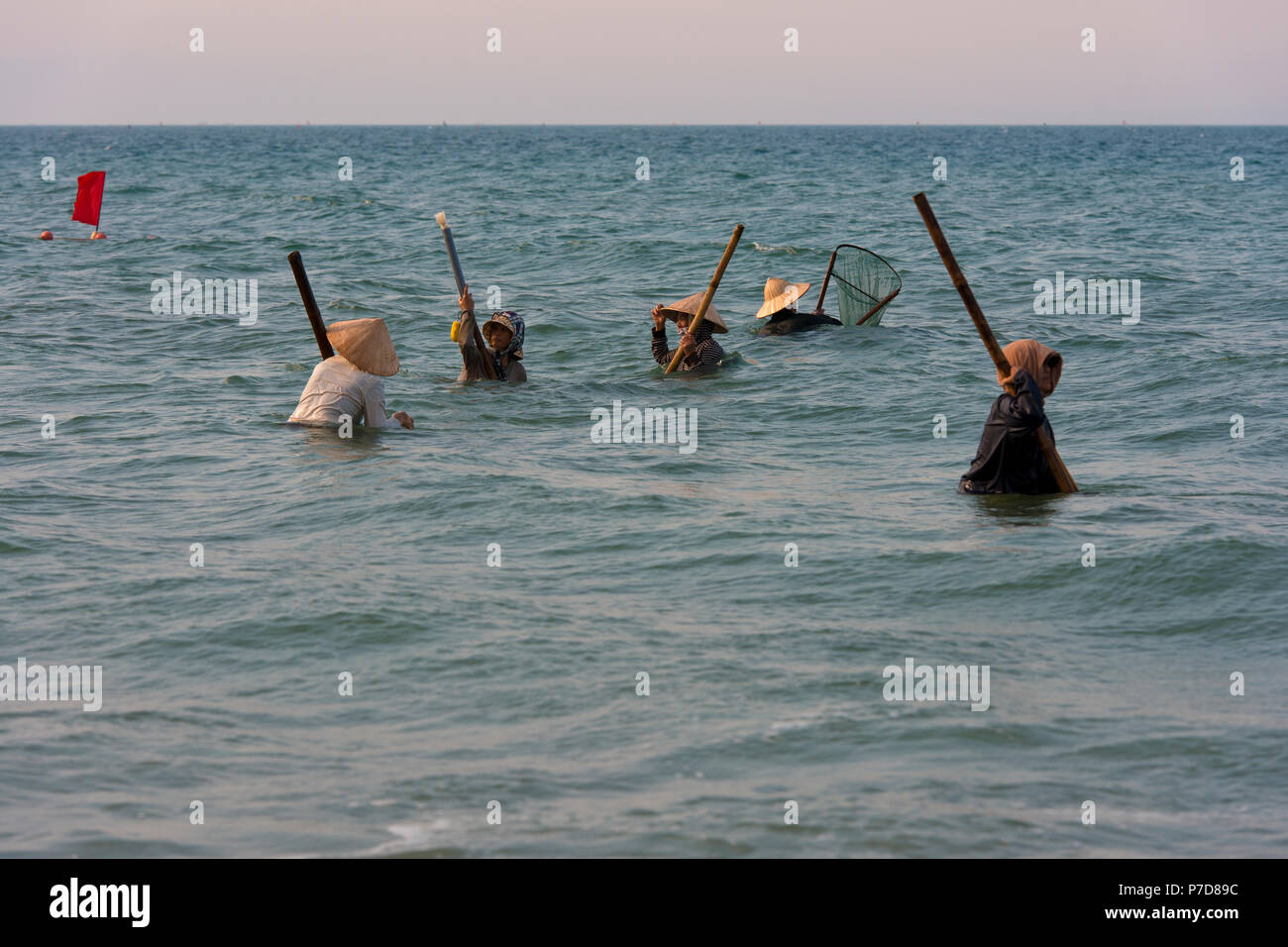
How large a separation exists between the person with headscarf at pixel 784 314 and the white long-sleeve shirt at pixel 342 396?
685 centimetres

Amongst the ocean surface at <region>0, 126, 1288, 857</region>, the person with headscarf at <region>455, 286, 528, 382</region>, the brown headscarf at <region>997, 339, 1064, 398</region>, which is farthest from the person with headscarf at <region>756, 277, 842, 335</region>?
the brown headscarf at <region>997, 339, 1064, 398</region>

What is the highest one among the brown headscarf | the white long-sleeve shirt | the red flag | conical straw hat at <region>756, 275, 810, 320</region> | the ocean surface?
the red flag

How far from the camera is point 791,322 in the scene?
16.2 metres

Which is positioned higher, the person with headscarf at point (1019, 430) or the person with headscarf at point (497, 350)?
the person with headscarf at point (497, 350)

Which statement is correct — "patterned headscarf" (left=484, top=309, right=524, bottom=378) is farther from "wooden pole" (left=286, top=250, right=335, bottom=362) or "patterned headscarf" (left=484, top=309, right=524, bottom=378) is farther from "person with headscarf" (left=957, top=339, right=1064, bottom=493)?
"person with headscarf" (left=957, top=339, right=1064, bottom=493)

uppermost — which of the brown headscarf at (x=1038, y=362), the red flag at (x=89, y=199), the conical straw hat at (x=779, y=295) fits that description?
the red flag at (x=89, y=199)

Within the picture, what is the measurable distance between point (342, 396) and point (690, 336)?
173 inches

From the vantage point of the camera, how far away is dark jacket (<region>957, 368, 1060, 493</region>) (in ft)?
26.7

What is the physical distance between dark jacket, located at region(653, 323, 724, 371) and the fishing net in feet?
10.4

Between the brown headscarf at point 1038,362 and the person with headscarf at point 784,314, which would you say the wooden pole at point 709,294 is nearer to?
the person with headscarf at point 784,314

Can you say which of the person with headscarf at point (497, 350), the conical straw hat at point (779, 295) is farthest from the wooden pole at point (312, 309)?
the conical straw hat at point (779, 295)

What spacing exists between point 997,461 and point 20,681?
6.16 m

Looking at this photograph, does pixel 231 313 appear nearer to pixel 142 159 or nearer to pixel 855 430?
pixel 855 430

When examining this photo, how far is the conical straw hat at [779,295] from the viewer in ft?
52.1
